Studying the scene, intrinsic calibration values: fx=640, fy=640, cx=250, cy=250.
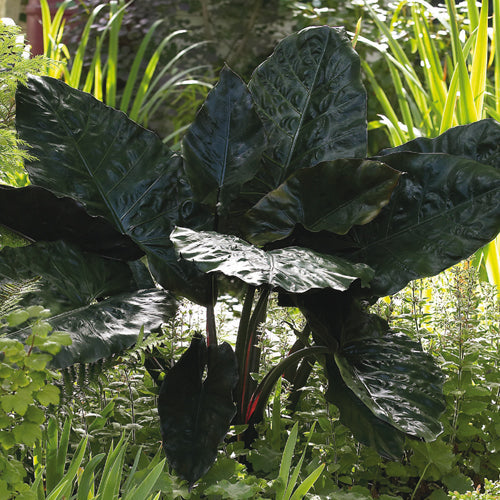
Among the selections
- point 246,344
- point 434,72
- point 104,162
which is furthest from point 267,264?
point 434,72

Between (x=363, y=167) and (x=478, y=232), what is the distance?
295 mm

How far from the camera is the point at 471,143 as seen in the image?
61.1 inches

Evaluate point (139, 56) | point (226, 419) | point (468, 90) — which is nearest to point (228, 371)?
point (226, 419)

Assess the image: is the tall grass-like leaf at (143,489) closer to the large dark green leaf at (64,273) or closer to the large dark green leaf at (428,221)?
the large dark green leaf at (64,273)

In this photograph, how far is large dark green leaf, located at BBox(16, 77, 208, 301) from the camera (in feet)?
5.10

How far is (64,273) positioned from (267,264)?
0.49 metres

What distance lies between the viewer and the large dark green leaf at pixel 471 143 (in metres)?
1.52

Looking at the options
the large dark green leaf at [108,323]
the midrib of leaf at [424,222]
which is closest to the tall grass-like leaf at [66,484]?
the large dark green leaf at [108,323]

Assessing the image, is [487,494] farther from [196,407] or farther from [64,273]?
[64,273]

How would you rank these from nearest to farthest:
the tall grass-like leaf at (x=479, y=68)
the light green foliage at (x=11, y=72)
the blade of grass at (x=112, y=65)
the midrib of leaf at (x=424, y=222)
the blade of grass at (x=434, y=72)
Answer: the light green foliage at (x=11, y=72) → the midrib of leaf at (x=424, y=222) → the tall grass-like leaf at (x=479, y=68) → the blade of grass at (x=434, y=72) → the blade of grass at (x=112, y=65)

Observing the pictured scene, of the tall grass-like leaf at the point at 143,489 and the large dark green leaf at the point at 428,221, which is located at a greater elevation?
the large dark green leaf at the point at 428,221

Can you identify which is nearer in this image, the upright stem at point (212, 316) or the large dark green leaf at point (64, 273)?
the large dark green leaf at point (64, 273)

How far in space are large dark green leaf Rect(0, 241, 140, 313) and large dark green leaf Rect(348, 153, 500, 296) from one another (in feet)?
1.86

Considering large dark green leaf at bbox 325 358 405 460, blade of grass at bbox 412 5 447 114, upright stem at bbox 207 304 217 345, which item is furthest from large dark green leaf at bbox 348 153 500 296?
blade of grass at bbox 412 5 447 114
